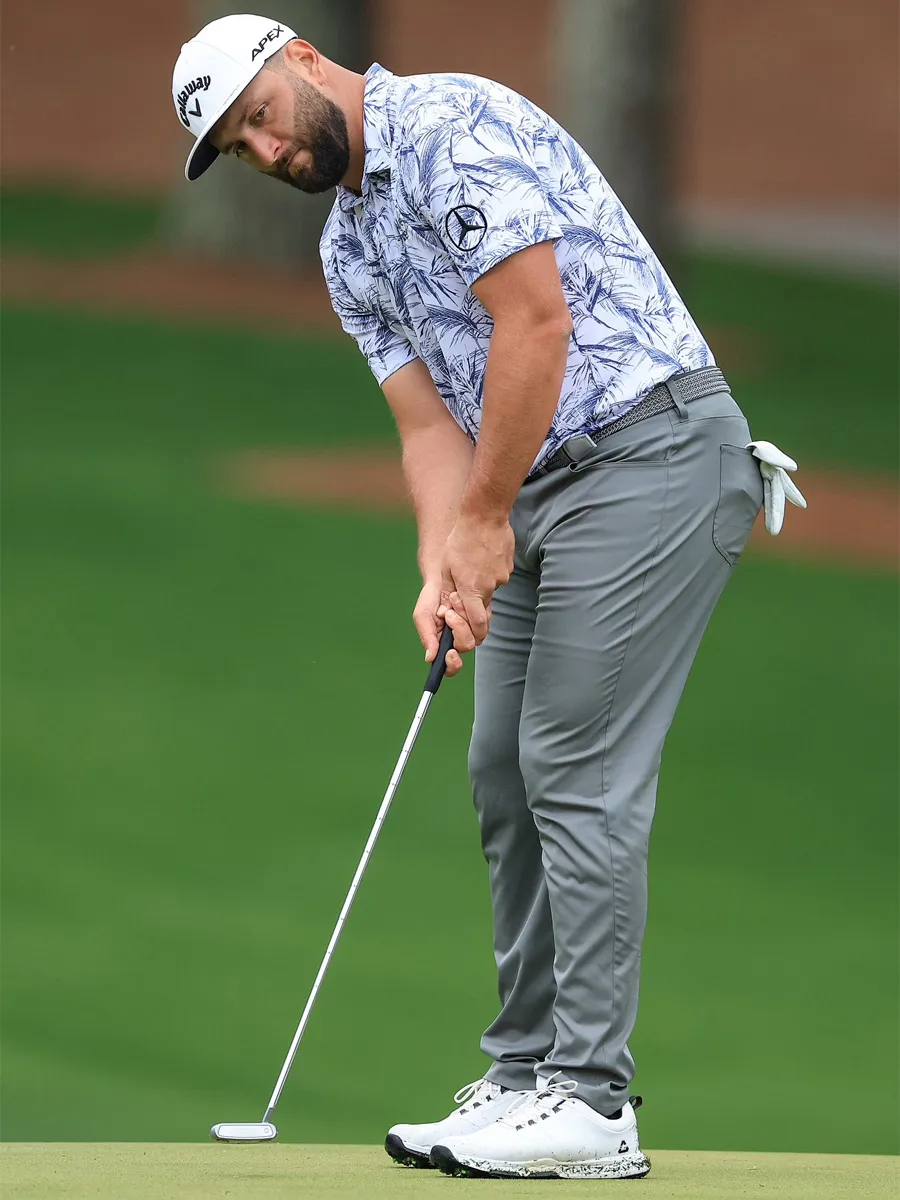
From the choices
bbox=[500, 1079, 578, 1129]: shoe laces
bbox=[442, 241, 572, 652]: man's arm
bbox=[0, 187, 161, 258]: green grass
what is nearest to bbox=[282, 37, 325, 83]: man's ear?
bbox=[442, 241, 572, 652]: man's arm

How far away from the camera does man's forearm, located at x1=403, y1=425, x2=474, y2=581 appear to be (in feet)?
13.2

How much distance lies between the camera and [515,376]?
138 inches

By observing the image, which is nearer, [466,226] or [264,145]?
[466,226]

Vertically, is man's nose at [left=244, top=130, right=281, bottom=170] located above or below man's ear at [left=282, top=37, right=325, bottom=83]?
below

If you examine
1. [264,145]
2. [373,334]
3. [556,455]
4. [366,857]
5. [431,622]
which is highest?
[264,145]

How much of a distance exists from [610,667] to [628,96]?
1367 centimetres

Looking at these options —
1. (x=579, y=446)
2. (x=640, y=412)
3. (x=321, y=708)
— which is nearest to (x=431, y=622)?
(x=579, y=446)

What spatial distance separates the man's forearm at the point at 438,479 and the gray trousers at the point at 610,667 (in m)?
0.25

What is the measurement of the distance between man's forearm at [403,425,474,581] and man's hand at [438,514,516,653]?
24cm

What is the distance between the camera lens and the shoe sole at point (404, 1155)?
3.83 m

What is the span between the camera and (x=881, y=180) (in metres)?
25.9

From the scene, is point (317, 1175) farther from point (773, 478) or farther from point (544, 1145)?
point (773, 478)

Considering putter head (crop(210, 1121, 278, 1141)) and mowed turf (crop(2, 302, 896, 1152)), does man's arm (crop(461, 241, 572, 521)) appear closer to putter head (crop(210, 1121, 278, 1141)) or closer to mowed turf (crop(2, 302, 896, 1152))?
putter head (crop(210, 1121, 278, 1141))

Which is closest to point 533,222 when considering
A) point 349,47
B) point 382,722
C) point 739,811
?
point 739,811
